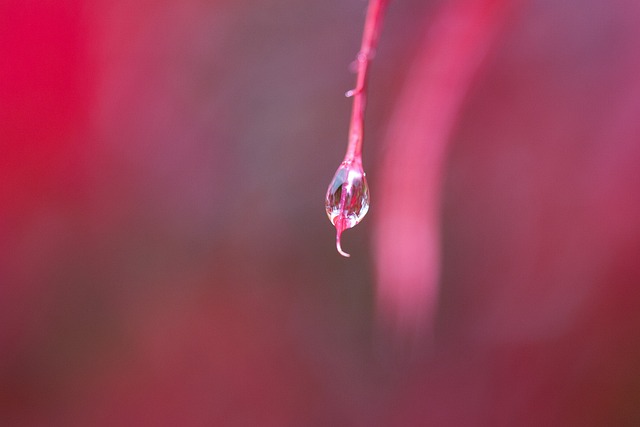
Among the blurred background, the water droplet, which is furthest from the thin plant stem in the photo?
the blurred background

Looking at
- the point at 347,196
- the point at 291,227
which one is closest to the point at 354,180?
the point at 347,196

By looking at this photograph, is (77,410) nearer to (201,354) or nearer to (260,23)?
(201,354)

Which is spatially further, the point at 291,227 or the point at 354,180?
the point at 291,227

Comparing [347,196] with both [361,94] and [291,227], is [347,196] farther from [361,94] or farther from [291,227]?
[291,227]

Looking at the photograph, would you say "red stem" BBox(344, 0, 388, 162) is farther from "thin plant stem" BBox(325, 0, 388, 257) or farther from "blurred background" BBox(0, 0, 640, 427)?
"blurred background" BBox(0, 0, 640, 427)

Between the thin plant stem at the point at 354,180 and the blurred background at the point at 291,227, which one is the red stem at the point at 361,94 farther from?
the blurred background at the point at 291,227

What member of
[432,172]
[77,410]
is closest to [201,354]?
[77,410]
